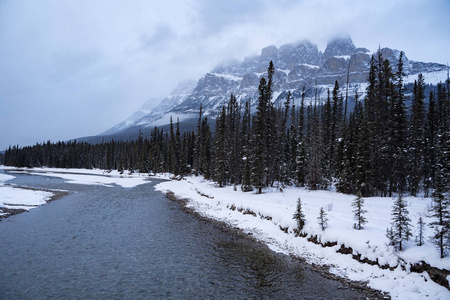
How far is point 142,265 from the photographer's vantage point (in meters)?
13.0

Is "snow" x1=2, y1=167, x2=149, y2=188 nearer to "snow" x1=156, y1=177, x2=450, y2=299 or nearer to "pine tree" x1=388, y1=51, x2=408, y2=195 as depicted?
"snow" x1=156, y1=177, x2=450, y2=299

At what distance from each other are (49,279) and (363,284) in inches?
564

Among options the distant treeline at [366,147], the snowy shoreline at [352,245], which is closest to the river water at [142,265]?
the snowy shoreline at [352,245]

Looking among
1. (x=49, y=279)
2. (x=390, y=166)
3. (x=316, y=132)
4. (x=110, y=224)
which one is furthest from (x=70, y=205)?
(x=390, y=166)

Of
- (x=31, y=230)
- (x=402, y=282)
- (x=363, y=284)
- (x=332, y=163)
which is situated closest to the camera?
(x=402, y=282)

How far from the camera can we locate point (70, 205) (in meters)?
29.5

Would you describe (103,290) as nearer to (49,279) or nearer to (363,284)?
(49,279)

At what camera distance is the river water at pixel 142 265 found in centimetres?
1030

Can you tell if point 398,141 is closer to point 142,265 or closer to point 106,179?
point 142,265

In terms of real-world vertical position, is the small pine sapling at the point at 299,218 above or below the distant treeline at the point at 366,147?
below

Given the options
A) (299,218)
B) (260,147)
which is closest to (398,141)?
(260,147)

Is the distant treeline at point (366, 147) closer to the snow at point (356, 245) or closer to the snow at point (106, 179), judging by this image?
the snow at point (356, 245)

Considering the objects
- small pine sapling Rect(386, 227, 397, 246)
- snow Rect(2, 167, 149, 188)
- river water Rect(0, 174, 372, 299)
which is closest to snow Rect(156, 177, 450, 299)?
small pine sapling Rect(386, 227, 397, 246)

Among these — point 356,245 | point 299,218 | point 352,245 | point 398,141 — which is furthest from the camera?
point 398,141
